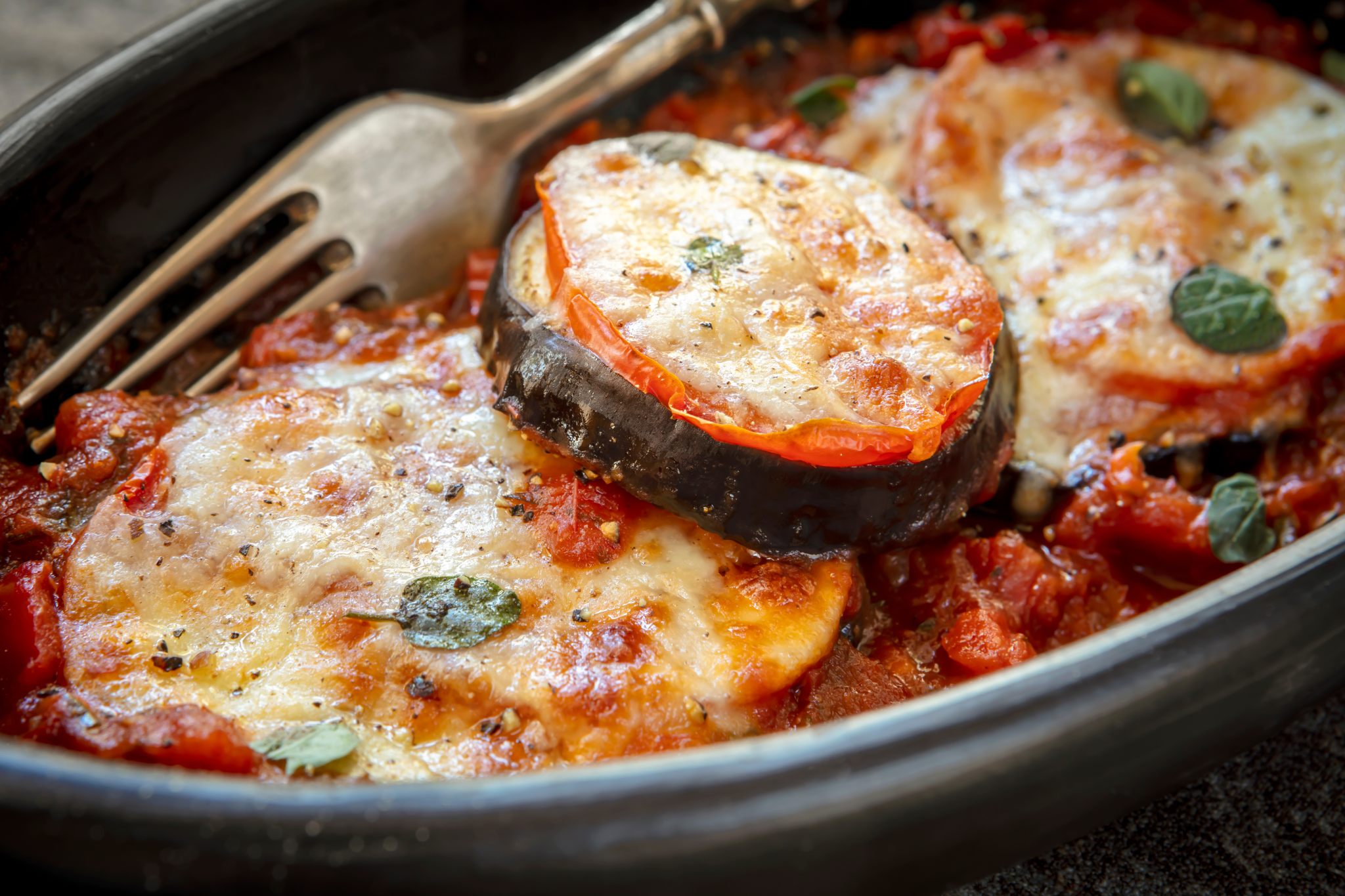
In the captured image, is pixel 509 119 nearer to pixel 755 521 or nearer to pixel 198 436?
pixel 198 436

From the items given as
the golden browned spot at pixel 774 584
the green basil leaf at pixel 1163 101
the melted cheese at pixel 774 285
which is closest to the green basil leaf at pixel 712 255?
the melted cheese at pixel 774 285

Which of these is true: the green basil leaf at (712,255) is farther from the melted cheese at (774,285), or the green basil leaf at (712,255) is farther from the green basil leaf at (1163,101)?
the green basil leaf at (1163,101)

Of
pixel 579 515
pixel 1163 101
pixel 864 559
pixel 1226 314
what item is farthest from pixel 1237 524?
pixel 579 515

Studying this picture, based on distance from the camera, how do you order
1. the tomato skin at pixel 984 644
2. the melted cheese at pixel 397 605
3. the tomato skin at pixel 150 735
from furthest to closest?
the tomato skin at pixel 984 644 → the melted cheese at pixel 397 605 → the tomato skin at pixel 150 735

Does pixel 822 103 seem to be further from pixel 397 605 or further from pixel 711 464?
pixel 397 605

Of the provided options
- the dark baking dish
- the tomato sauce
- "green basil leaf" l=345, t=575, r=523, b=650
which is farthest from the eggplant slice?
the dark baking dish

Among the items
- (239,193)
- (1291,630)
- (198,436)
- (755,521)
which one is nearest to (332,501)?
(198,436)
